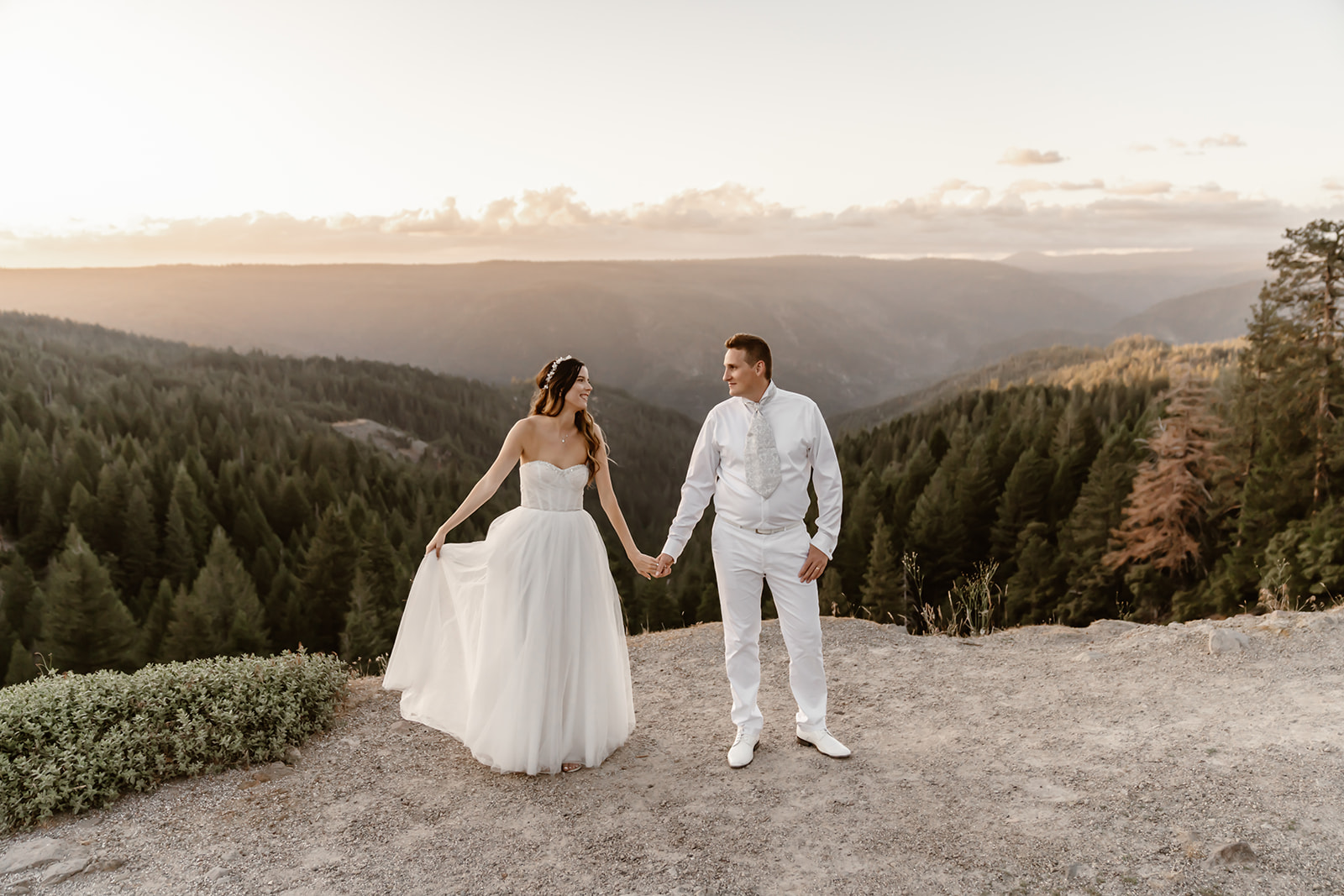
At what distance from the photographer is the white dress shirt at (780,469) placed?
19.0ft

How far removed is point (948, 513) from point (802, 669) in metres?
45.6

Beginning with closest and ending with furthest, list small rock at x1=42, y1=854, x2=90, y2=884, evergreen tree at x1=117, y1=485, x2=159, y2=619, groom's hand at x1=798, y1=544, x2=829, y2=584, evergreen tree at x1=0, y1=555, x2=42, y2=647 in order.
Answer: small rock at x1=42, y1=854, x2=90, y2=884 → groom's hand at x1=798, y1=544, x2=829, y2=584 → evergreen tree at x1=0, y1=555, x2=42, y2=647 → evergreen tree at x1=117, y1=485, x2=159, y2=619

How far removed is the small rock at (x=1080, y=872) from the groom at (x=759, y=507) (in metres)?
1.86

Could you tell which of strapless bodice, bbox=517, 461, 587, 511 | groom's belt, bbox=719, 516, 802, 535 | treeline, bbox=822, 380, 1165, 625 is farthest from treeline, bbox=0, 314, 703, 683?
groom's belt, bbox=719, 516, 802, 535

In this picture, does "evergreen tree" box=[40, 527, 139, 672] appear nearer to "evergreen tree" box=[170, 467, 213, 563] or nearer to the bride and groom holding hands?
"evergreen tree" box=[170, 467, 213, 563]

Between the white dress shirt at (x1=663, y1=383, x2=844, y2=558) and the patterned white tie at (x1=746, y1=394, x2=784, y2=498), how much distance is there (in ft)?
0.15

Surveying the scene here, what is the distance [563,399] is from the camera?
6.19 m

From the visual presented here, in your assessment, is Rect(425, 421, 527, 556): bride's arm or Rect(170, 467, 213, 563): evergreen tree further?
Rect(170, 467, 213, 563): evergreen tree

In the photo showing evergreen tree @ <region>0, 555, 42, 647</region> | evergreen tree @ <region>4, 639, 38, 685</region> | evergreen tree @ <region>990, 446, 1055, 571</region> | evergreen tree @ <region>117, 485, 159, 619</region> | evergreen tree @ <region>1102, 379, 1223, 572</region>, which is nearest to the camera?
evergreen tree @ <region>1102, 379, 1223, 572</region>

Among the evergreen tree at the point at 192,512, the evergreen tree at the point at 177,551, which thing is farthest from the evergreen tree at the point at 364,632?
the evergreen tree at the point at 192,512

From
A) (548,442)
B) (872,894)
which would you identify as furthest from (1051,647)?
(548,442)

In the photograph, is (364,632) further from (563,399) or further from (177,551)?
(563,399)

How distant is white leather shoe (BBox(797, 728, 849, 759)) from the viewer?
6223 mm

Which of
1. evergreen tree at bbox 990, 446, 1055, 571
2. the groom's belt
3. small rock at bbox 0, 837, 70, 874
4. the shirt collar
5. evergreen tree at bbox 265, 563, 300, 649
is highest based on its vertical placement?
the shirt collar
